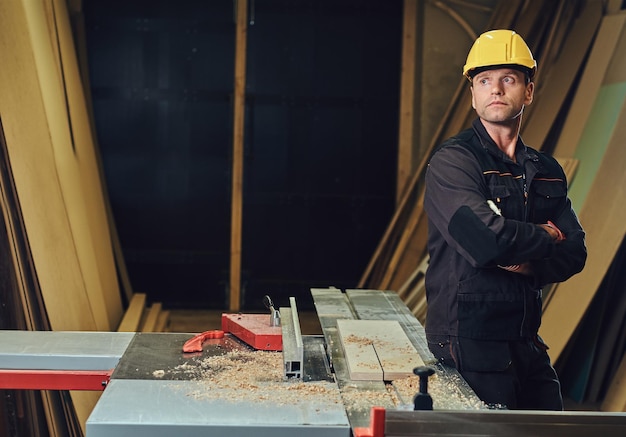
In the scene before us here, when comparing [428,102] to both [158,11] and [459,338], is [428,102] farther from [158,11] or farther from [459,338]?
[459,338]

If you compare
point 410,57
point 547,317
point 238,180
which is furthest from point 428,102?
point 547,317

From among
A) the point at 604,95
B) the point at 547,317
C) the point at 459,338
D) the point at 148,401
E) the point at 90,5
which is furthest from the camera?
the point at 90,5

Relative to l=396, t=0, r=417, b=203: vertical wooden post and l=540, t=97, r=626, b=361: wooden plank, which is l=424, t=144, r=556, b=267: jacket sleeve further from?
l=396, t=0, r=417, b=203: vertical wooden post

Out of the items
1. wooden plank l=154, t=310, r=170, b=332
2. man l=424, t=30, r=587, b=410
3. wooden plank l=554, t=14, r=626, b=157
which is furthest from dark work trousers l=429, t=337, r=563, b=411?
wooden plank l=154, t=310, r=170, b=332

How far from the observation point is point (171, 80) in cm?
513

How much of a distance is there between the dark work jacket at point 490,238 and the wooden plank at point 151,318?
2728 mm

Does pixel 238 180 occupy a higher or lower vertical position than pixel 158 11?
A: lower

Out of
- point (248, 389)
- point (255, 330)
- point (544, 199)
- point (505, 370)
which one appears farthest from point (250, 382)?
point (544, 199)

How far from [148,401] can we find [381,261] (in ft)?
11.8

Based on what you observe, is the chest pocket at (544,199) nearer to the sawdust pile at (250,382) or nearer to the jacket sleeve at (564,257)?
the jacket sleeve at (564,257)

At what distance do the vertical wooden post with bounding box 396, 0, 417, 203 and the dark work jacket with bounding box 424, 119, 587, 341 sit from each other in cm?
292

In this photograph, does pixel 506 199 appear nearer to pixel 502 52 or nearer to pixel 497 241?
pixel 497 241

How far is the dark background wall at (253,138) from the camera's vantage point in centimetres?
510

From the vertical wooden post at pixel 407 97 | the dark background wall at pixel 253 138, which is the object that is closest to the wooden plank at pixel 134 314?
the dark background wall at pixel 253 138
